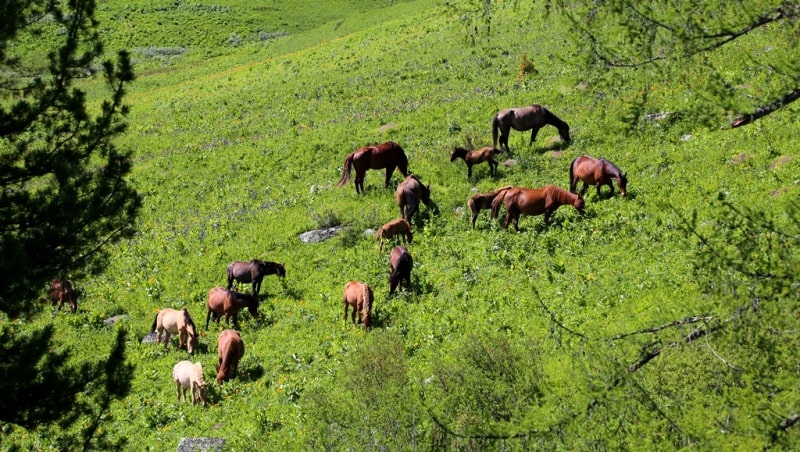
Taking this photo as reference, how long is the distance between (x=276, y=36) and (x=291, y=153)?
169 ft

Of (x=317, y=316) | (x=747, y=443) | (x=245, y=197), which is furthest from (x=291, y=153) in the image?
(x=747, y=443)

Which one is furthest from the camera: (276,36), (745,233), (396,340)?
(276,36)

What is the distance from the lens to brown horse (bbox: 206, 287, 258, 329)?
→ 59.7ft

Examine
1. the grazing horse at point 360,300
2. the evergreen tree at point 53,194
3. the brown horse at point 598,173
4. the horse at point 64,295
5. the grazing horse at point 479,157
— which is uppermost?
the evergreen tree at point 53,194

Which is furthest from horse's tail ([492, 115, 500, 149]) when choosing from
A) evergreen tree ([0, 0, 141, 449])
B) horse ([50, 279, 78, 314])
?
evergreen tree ([0, 0, 141, 449])

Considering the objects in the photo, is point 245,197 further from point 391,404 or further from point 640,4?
point 640,4

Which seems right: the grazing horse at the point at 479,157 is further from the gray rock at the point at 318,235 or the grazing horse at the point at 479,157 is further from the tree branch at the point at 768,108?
the tree branch at the point at 768,108

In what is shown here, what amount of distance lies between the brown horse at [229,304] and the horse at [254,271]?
94 cm

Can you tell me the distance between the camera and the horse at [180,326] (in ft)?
57.3

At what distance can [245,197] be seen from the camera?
29.3 metres

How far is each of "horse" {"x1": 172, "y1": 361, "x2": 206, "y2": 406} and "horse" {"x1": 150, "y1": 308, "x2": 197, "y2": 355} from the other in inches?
70.2

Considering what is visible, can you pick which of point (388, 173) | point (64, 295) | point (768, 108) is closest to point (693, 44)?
point (768, 108)

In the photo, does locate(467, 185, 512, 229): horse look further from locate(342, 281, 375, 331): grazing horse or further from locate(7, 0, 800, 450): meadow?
locate(342, 281, 375, 331): grazing horse

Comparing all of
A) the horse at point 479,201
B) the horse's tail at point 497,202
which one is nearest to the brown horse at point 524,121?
the horse at point 479,201
